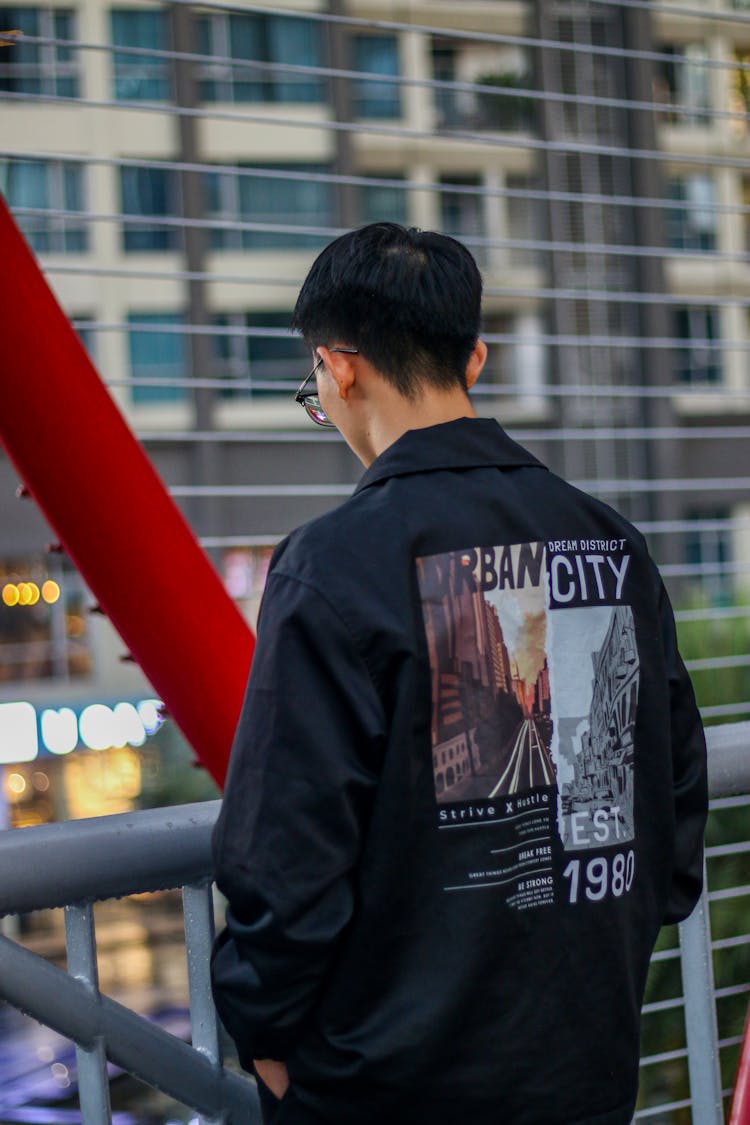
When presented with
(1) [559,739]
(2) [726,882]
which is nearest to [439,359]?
(1) [559,739]

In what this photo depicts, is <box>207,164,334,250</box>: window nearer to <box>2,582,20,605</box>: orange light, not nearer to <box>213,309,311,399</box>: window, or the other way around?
<box>213,309,311,399</box>: window

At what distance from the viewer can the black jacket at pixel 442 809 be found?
0.94 meters

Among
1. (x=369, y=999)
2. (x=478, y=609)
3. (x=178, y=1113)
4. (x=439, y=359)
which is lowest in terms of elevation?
(x=178, y=1113)

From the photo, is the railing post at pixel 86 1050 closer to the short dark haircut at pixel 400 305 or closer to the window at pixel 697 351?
the short dark haircut at pixel 400 305

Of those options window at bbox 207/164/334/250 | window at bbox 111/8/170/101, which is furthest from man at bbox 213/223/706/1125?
window at bbox 207/164/334/250

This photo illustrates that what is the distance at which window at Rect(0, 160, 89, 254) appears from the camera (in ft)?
53.5

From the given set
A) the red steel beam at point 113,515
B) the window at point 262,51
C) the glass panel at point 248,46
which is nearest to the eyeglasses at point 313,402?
the red steel beam at point 113,515

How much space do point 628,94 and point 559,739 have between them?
54.9 ft

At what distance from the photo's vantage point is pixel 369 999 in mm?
984

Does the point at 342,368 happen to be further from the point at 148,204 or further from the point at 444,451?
the point at 148,204

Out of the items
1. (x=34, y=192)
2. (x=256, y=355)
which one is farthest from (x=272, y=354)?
(x=34, y=192)

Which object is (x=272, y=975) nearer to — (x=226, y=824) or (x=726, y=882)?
(x=226, y=824)

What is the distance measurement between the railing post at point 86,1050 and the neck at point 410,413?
48 centimetres

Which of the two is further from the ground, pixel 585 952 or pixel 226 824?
pixel 226 824
